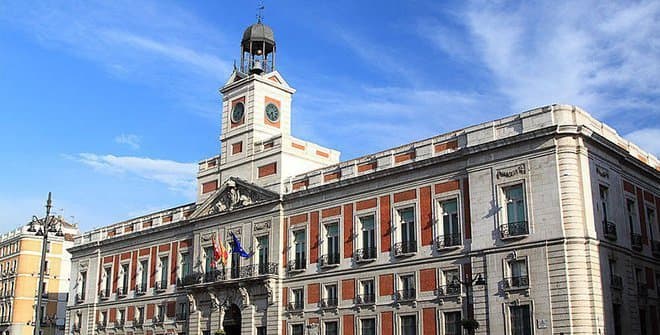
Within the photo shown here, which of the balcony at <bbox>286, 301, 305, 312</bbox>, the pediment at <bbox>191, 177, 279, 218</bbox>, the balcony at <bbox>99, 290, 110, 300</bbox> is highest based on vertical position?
the pediment at <bbox>191, 177, 279, 218</bbox>

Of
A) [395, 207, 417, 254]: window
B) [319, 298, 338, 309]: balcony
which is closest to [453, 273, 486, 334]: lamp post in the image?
[395, 207, 417, 254]: window

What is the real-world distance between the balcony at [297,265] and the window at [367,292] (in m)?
4.61

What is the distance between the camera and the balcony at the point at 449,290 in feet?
117

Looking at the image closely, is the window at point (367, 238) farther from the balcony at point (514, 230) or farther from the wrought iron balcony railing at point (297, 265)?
the balcony at point (514, 230)

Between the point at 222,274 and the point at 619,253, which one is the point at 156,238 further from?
the point at 619,253

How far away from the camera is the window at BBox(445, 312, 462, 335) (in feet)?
116

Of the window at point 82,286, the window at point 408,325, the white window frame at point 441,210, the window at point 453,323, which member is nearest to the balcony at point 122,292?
the window at point 82,286

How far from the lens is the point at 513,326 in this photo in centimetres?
3312

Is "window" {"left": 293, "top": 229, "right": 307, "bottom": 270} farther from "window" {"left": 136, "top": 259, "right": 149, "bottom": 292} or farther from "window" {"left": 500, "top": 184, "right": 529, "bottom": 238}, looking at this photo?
"window" {"left": 136, "top": 259, "right": 149, "bottom": 292}

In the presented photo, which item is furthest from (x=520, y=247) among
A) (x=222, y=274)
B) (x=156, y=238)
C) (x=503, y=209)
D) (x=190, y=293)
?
(x=156, y=238)

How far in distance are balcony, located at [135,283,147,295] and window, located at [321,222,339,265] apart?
1810 centimetres

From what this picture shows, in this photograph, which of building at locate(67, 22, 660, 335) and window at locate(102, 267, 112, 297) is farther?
window at locate(102, 267, 112, 297)

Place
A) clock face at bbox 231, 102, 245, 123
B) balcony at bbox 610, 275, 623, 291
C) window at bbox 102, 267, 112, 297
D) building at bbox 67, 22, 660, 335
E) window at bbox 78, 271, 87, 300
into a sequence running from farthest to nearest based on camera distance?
window at bbox 78, 271, 87, 300, window at bbox 102, 267, 112, 297, clock face at bbox 231, 102, 245, 123, balcony at bbox 610, 275, 623, 291, building at bbox 67, 22, 660, 335

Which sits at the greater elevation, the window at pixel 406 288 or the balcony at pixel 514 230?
the balcony at pixel 514 230
